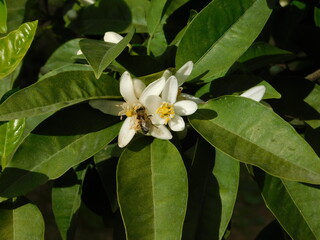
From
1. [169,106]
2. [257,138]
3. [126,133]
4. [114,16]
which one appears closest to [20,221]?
[126,133]

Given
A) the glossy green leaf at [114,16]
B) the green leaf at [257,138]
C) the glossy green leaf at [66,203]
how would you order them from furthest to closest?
1. the glossy green leaf at [114,16]
2. the glossy green leaf at [66,203]
3. the green leaf at [257,138]

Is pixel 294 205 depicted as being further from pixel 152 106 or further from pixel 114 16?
pixel 114 16

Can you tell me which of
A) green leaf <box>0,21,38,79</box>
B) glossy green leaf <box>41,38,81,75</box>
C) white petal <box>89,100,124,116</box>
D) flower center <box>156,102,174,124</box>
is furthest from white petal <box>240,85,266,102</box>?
glossy green leaf <box>41,38,81,75</box>

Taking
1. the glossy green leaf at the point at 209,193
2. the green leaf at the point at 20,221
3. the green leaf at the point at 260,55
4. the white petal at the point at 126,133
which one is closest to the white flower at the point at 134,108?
the white petal at the point at 126,133

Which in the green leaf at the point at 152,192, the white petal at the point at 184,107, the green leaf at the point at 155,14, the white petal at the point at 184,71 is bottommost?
the green leaf at the point at 152,192

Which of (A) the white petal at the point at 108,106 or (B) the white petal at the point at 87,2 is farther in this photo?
(B) the white petal at the point at 87,2

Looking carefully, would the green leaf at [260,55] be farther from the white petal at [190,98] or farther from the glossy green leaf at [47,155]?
the glossy green leaf at [47,155]

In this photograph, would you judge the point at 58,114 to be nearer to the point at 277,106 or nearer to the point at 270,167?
the point at 270,167

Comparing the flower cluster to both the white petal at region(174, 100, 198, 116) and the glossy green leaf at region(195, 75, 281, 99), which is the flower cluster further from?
the glossy green leaf at region(195, 75, 281, 99)
